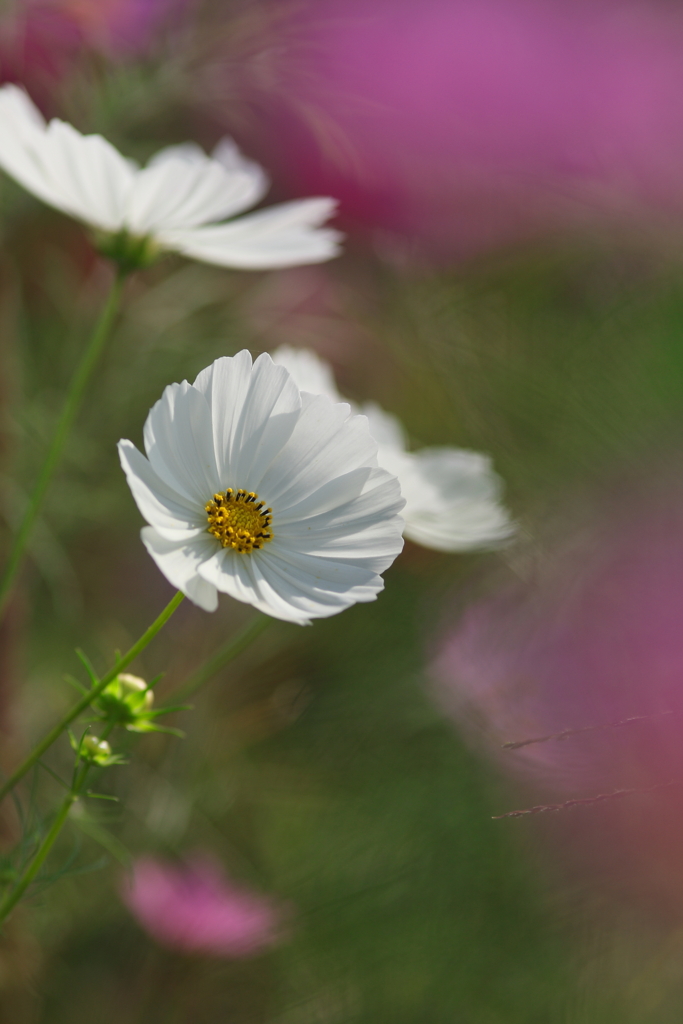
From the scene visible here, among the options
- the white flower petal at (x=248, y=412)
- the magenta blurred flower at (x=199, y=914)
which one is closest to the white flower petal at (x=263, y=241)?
the white flower petal at (x=248, y=412)

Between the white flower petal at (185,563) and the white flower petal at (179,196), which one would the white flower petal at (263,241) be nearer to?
the white flower petal at (179,196)

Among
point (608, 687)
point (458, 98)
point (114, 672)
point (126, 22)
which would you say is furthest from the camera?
point (458, 98)

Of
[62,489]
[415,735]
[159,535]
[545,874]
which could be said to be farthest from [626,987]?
[62,489]

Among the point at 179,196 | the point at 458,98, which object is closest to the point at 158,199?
the point at 179,196

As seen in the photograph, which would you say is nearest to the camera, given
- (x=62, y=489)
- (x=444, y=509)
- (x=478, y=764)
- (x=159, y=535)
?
(x=159, y=535)

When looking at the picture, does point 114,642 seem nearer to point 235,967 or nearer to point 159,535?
point 235,967

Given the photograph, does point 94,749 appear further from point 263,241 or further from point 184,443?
point 263,241
